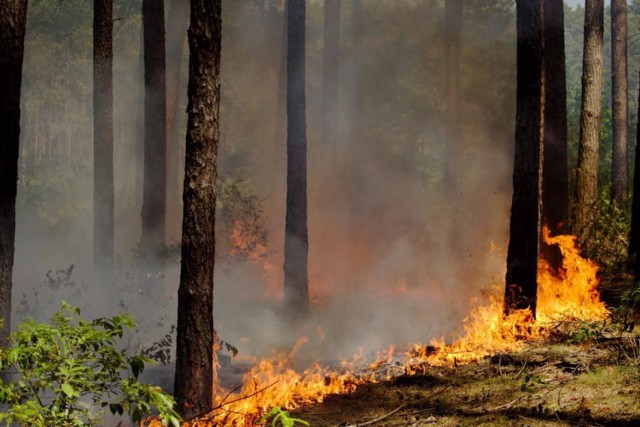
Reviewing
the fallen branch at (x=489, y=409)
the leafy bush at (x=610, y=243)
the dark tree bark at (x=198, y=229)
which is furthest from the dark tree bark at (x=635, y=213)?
the dark tree bark at (x=198, y=229)

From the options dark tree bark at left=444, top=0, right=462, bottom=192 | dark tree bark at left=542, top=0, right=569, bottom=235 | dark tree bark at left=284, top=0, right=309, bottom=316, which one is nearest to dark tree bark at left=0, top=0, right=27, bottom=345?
dark tree bark at left=284, top=0, right=309, bottom=316

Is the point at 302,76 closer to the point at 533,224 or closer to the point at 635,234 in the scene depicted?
the point at 533,224

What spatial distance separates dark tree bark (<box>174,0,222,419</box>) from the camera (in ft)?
27.1

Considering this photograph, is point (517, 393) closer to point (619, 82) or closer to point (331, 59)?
point (619, 82)

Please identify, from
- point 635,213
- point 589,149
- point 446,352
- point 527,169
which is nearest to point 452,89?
point 589,149

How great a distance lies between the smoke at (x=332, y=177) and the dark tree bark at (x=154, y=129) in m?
1.30

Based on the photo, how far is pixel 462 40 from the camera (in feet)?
114

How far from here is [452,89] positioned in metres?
28.9

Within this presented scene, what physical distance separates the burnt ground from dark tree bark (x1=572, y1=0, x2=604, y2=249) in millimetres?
6801

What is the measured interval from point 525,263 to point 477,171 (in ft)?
67.1

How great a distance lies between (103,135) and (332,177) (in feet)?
38.9

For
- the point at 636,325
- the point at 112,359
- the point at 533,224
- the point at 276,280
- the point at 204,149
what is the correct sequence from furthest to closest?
1. the point at 276,280
2. the point at 533,224
3. the point at 636,325
4. the point at 204,149
5. the point at 112,359

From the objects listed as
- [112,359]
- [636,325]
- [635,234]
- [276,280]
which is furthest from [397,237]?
[112,359]

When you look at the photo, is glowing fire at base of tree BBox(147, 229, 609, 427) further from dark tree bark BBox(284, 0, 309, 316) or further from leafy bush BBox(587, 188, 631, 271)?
leafy bush BBox(587, 188, 631, 271)
